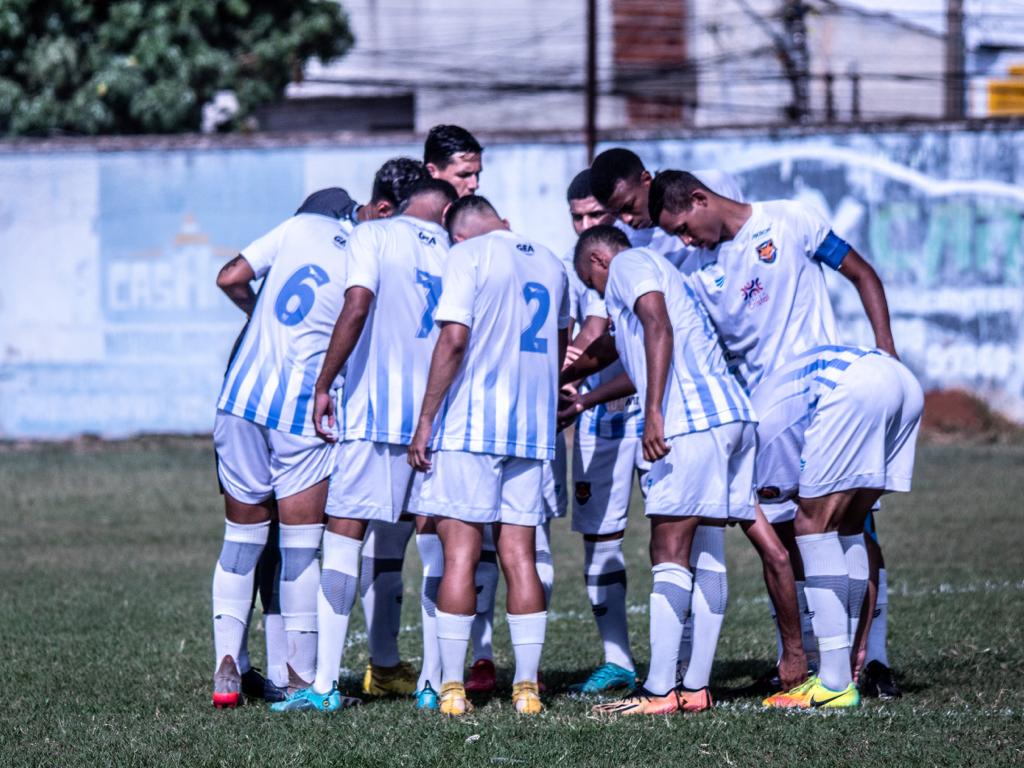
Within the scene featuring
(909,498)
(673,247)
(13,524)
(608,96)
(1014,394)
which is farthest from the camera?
(608,96)

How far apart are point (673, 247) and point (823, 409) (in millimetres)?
1414

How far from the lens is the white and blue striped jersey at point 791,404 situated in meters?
6.21

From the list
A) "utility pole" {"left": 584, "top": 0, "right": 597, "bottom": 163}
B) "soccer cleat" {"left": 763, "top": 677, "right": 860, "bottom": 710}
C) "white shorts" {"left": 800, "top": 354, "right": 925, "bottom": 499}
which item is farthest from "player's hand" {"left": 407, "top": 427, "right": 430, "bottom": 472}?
"utility pole" {"left": 584, "top": 0, "right": 597, "bottom": 163}

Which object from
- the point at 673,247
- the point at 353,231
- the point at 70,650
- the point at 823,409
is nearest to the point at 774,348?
the point at 823,409

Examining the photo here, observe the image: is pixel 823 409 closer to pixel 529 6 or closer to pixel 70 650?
pixel 70 650

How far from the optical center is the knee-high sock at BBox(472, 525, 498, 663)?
6.81m

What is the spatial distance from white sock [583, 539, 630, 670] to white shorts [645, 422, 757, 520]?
99cm

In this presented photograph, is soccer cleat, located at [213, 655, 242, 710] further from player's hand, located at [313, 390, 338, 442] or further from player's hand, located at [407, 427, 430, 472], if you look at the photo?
player's hand, located at [407, 427, 430, 472]

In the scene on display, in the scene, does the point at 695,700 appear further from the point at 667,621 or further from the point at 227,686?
the point at 227,686

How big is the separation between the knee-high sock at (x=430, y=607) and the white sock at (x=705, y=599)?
1.07m

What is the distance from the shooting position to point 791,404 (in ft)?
20.7

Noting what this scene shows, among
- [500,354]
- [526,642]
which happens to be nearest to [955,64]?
[500,354]

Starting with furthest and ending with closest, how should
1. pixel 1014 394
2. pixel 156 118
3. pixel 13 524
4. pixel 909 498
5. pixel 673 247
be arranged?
pixel 156 118 → pixel 1014 394 → pixel 909 498 → pixel 13 524 → pixel 673 247

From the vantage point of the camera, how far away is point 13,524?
12508 mm
